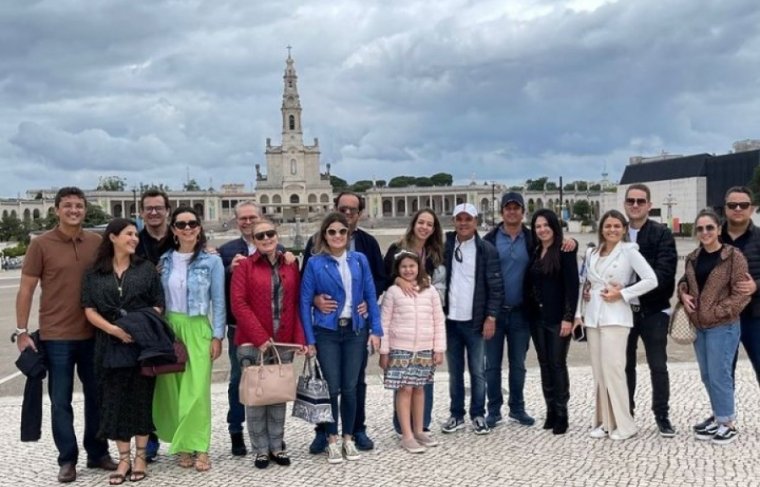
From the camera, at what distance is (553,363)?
6008 mm

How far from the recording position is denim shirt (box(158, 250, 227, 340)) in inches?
203

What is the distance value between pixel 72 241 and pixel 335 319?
201 centimetres

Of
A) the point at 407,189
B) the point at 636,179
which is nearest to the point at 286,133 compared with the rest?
the point at 407,189

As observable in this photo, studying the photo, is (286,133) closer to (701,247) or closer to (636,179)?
(636,179)

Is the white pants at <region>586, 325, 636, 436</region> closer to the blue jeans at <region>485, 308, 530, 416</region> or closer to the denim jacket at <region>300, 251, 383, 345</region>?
the blue jeans at <region>485, 308, 530, 416</region>

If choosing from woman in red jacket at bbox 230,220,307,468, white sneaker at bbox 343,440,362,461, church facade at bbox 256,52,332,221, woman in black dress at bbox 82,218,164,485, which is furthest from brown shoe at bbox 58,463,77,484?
church facade at bbox 256,52,332,221

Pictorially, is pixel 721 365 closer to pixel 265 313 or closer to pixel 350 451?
pixel 350 451

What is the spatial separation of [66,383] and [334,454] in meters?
2.04

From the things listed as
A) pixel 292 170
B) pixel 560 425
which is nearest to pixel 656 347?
pixel 560 425

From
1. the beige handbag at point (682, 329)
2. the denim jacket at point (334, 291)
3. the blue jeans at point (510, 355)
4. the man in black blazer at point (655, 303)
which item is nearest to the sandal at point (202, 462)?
the denim jacket at point (334, 291)

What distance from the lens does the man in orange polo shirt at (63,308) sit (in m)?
5.07

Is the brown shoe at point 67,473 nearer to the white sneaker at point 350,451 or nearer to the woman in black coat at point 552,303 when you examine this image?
the white sneaker at point 350,451

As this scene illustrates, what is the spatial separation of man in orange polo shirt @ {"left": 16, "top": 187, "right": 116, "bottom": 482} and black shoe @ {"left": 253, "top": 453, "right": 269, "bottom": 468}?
1.29 meters

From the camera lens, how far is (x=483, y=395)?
242 inches
